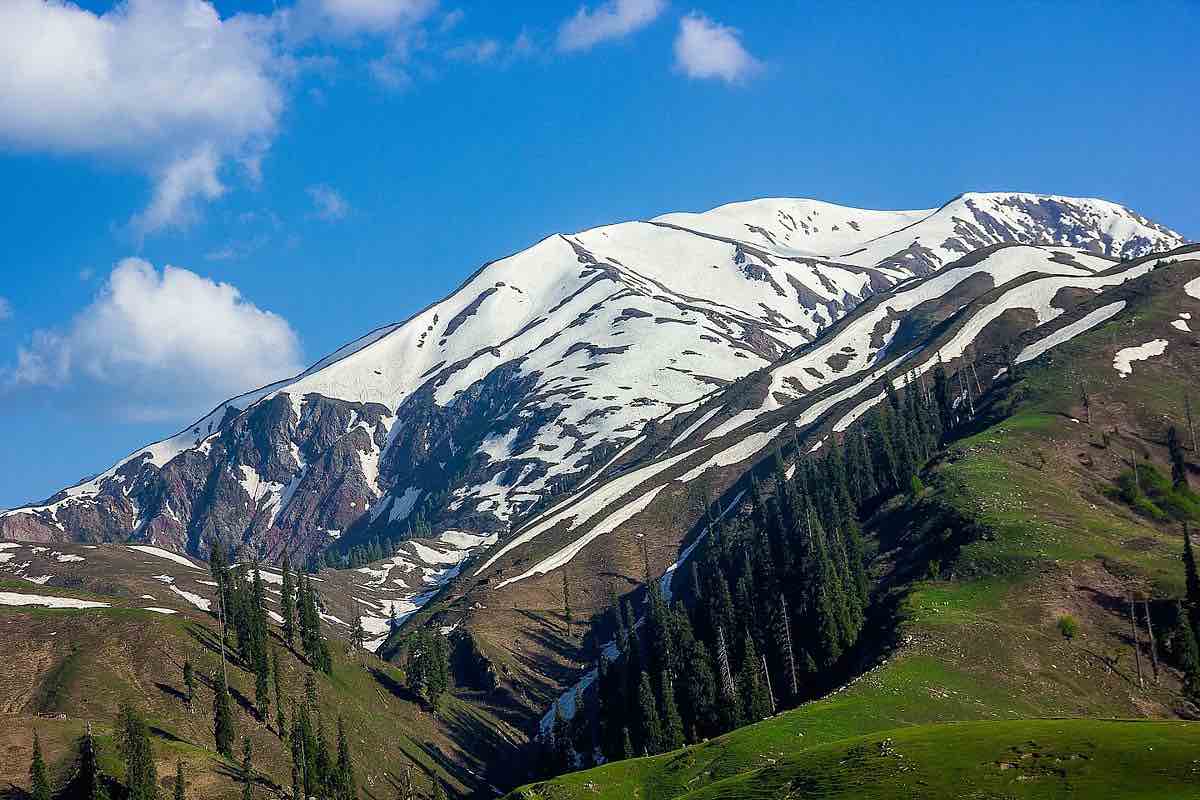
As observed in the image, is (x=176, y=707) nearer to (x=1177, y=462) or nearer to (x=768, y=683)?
(x=768, y=683)

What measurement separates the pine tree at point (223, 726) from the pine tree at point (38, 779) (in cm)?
2260

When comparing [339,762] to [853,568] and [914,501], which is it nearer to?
[853,568]

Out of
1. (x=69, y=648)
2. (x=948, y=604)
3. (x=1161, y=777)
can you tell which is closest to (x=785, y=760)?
(x=1161, y=777)

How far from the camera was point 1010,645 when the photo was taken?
3765 inches

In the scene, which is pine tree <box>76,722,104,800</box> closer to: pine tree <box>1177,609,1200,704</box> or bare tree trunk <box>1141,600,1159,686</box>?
bare tree trunk <box>1141,600,1159,686</box>

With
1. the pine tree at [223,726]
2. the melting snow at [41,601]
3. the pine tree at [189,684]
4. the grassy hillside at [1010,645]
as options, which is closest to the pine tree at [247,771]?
the pine tree at [223,726]

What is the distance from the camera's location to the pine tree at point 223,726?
114 m

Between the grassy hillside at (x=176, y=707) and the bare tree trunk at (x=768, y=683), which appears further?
the bare tree trunk at (x=768, y=683)

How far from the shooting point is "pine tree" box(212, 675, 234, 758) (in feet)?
374

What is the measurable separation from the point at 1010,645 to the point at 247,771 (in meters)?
77.6

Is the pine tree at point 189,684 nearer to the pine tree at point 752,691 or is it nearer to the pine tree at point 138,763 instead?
the pine tree at point 138,763

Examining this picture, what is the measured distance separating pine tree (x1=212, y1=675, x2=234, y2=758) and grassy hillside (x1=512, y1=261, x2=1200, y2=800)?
44733 millimetres

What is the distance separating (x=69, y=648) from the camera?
409 feet

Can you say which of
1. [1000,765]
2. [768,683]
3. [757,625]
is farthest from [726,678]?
[1000,765]
